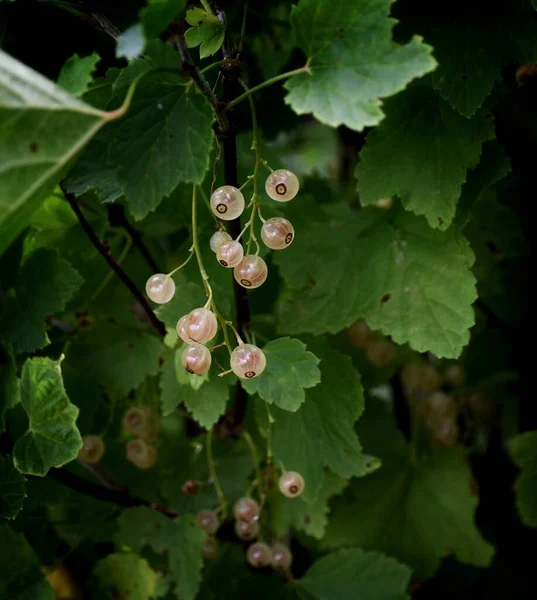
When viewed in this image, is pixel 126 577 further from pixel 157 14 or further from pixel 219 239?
pixel 157 14

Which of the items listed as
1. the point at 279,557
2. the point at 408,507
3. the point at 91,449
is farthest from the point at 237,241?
the point at 408,507

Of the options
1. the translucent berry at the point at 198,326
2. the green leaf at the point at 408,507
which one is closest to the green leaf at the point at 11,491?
the translucent berry at the point at 198,326

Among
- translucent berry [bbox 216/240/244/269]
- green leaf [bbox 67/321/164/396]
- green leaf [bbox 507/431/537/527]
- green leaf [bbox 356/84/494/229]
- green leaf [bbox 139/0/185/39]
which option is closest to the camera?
green leaf [bbox 139/0/185/39]

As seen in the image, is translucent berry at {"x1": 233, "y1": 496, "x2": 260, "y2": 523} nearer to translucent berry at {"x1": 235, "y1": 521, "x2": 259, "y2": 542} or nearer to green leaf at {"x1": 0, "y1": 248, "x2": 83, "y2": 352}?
translucent berry at {"x1": 235, "y1": 521, "x2": 259, "y2": 542}

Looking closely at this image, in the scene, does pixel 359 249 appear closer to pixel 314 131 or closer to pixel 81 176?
pixel 81 176

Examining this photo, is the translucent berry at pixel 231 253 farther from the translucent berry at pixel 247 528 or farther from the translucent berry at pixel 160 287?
the translucent berry at pixel 247 528

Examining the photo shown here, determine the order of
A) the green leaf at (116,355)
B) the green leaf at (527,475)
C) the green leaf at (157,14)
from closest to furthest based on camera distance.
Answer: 1. the green leaf at (157,14)
2. the green leaf at (116,355)
3. the green leaf at (527,475)

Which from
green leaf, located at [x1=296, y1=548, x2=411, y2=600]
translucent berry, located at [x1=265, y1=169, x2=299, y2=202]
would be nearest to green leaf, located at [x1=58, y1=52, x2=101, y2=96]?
translucent berry, located at [x1=265, y1=169, x2=299, y2=202]

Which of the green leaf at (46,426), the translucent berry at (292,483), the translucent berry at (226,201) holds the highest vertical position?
the translucent berry at (226,201)
